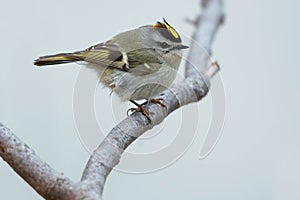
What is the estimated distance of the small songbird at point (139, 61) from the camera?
3.58ft

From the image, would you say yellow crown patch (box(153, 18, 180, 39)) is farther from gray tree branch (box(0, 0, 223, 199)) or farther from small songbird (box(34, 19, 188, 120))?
gray tree branch (box(0, 0, 223, 199))

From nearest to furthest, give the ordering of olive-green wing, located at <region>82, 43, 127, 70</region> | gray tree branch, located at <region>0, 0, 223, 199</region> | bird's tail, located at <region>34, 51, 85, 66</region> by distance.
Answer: gray tree branch, located at <region>0, 0, 223, 199</region>
bird's tail, located at <region>34, 51, 85, 66</region>
olive-green wing, located at <region>82, 43, 127, 70</region>

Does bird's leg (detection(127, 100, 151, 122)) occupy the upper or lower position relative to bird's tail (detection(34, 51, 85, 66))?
lower

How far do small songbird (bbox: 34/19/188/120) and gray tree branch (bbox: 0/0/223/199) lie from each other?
0.06m

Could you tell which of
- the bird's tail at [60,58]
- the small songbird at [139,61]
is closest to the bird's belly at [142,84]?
the small songbird at [139,61]

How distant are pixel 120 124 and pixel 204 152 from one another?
Answer: 0.21 m

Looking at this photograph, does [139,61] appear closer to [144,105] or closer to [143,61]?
[143,61]

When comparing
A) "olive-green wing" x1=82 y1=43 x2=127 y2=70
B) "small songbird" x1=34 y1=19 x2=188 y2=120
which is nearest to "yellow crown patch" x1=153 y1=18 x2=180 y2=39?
"small songbird" x1=34 y1=19 x2=188 y2=120

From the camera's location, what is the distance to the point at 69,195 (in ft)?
2.24

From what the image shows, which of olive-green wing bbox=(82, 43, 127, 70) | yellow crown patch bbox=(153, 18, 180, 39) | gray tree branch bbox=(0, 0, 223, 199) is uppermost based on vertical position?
yellow crown patch bbox=(153, 18, 180, 39)

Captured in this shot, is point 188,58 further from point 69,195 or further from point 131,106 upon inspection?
point 69,195

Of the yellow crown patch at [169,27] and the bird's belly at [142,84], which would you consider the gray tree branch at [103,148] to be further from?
the yellow crown patch at [169,27]

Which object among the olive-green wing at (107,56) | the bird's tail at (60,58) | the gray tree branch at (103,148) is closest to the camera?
the gray tree branch at (103,148)

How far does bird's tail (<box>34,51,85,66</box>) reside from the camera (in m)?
0.96
